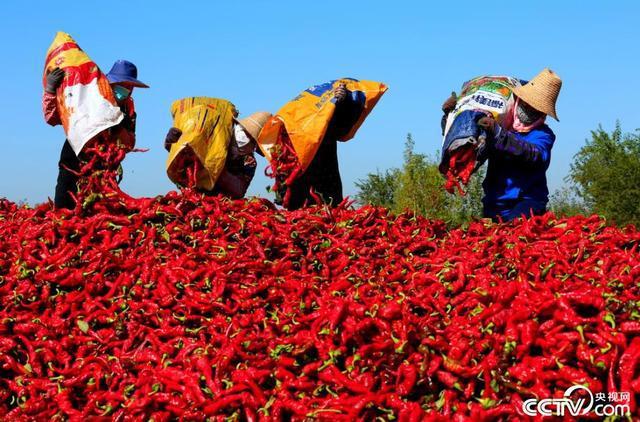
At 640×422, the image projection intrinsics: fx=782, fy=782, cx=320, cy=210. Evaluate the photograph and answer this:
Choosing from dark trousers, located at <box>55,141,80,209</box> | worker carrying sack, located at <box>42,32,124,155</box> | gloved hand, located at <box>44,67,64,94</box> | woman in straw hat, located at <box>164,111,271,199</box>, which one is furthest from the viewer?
woman in straw hat, located at <box>164,111,271,199</box>

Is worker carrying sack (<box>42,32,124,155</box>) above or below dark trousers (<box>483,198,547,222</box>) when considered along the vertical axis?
above

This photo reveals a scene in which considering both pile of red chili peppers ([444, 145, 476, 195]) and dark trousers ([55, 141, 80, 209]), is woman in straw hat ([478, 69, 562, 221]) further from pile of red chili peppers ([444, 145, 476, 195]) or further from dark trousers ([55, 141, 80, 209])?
dark trousers ([55, 141, 80, 209])

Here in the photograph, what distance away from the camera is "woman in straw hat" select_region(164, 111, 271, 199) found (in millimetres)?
7141

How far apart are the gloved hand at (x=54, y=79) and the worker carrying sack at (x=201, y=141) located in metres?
1.05

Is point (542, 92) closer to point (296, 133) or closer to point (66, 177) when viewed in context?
point (296, 133)

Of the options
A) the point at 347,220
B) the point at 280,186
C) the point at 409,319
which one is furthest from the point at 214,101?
the point at 409,319

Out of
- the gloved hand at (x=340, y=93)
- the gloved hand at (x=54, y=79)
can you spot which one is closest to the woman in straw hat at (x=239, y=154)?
the gloved hand at (x=340, y=93)

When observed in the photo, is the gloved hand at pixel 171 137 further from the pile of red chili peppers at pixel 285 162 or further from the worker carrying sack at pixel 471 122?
the worker carrying sack at pixel 471 122

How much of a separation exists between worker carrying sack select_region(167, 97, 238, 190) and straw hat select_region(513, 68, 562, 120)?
101 inches

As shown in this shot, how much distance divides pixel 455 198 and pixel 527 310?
10.0 meters

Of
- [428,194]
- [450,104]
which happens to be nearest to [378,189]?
[428,194]

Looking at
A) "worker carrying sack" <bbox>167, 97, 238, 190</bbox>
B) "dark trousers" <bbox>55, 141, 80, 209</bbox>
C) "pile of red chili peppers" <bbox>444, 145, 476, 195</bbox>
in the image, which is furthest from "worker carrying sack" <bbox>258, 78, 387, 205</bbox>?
"dark trousers" <bbox>55, 141, 80, 209</bbox>

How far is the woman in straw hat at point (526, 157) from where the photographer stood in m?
5.82

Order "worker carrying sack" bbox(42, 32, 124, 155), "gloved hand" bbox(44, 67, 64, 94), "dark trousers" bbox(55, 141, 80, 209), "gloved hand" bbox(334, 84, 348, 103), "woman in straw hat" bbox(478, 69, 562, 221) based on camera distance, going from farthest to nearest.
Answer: "dark trousers" bbox(55, 141, 80, 209) → "gloved hand" bbox(334, 84, 348, 103) → "gloved hand" bbox(44, 67, 64, 94) → "worker carrying sack" bbox(42, 32, 124, 155) → "woman in straw hat" bbox(478, 69, 562, 221)
